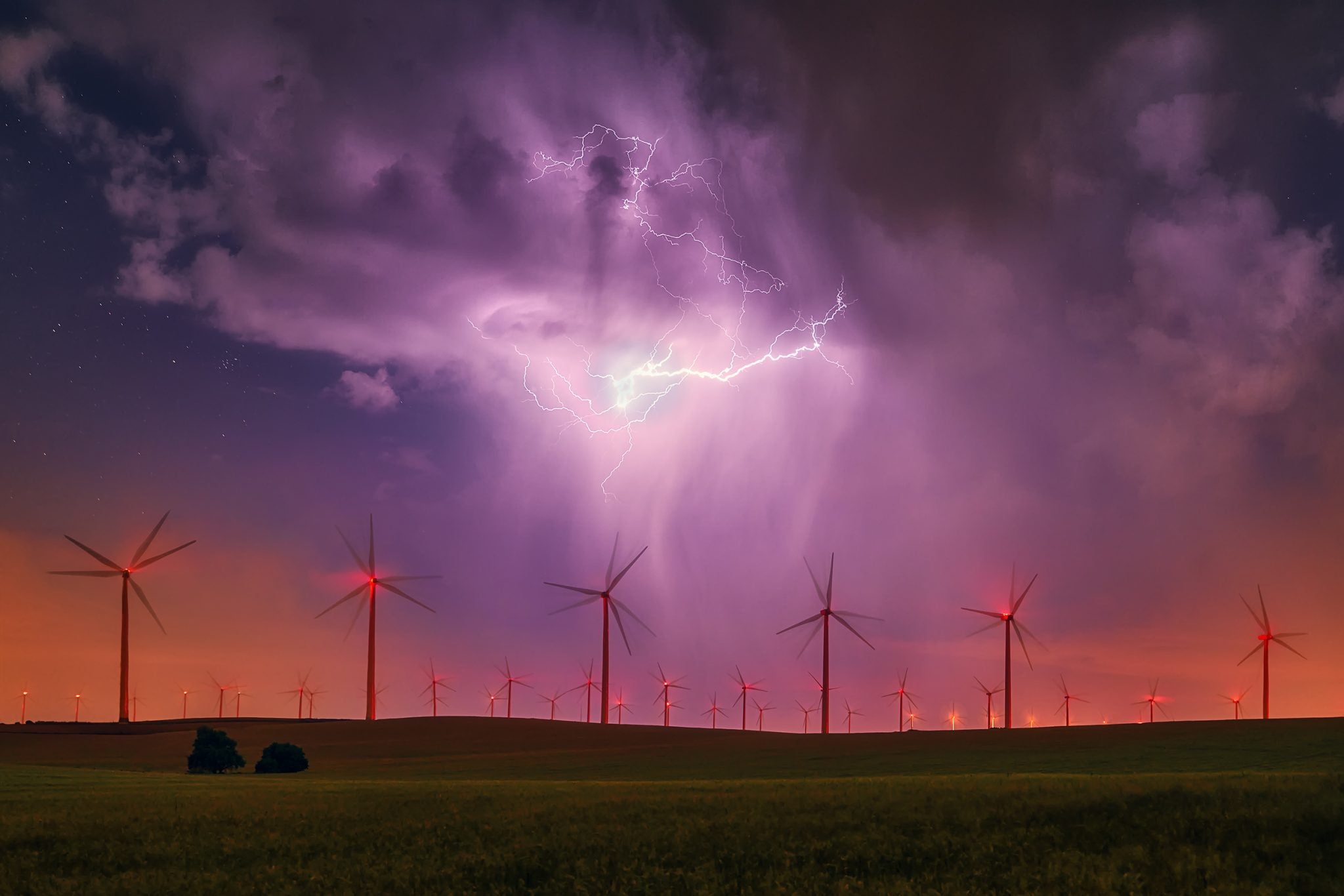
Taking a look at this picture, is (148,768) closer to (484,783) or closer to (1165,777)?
(484,783)

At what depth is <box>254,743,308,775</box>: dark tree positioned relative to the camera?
232 feet

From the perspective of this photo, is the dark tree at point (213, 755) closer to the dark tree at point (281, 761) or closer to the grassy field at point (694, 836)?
the dark tree at point (281, 761)

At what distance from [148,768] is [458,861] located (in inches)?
2488

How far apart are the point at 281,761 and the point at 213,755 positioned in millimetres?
4982

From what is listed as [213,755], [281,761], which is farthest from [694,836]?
[213,755]

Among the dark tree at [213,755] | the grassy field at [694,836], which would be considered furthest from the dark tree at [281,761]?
the grassy field at [694,836]

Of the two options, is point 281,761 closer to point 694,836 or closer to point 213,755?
point 213,755

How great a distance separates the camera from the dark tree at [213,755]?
71.5 meters

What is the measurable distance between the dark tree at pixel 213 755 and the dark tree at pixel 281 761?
2.38m

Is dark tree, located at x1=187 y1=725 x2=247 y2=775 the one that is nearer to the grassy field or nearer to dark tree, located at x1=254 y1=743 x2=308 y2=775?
dark tree, located at x1=254 y1=743 x2=308 y2=775

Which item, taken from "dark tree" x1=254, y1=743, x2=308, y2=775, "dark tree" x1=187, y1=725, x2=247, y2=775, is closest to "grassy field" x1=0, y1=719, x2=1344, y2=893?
"dark tree" x1=254, y1=743, x2=308, y2=775

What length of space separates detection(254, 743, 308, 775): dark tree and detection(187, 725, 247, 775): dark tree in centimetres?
238

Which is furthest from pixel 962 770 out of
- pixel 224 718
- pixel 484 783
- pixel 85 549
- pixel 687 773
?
pixel 224 718

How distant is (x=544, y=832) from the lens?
30.4m
